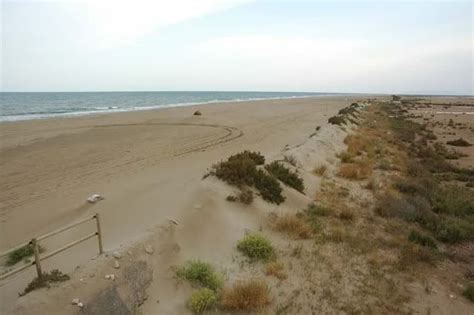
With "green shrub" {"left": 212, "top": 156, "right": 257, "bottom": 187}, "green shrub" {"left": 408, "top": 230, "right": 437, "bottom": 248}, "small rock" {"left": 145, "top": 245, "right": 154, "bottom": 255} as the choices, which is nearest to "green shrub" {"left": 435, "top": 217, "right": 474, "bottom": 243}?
"green shrub" {"left": 408, "top": 230, "right": 437, "bottom": 248}

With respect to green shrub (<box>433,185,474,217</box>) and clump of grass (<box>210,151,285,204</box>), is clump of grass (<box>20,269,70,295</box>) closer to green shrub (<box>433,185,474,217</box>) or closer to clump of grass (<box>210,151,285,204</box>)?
clump of grass (<box>210,151,285,204</box>)

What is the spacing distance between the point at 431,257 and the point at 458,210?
3619mm

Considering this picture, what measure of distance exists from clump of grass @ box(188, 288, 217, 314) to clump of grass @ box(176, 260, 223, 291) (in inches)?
15.3

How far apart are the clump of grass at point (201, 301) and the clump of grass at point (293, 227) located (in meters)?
3.24

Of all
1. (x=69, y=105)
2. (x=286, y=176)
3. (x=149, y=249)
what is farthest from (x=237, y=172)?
(x=69, y=105)

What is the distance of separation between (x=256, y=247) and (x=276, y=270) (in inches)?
29.7

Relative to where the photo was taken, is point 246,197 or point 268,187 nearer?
point 246,197

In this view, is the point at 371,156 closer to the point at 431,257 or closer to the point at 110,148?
the point at 431,257

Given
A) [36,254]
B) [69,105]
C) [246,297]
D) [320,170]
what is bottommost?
[246,297]

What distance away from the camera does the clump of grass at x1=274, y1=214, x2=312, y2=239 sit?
8.58m

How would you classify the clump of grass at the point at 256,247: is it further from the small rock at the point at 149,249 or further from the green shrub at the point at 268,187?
the green shrub at the point at 268,187

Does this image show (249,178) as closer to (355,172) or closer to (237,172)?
(237,172)

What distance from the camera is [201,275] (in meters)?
6.38

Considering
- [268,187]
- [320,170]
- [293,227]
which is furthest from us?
[320,170]
